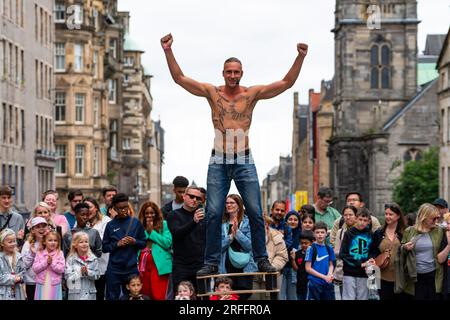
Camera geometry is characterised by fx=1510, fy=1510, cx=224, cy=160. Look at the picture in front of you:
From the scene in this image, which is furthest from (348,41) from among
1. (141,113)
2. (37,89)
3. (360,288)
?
(360,288)

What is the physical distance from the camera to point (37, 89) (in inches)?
2443

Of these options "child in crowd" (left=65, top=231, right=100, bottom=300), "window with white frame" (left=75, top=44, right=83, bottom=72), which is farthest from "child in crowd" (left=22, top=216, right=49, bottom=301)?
"window with white frame" (left=75, top=44, right=83, bottom=72)

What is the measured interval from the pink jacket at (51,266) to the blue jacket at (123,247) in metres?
0.64

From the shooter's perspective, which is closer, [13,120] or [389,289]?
[389,289]

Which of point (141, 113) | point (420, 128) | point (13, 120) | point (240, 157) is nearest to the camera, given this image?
point (240, 157)

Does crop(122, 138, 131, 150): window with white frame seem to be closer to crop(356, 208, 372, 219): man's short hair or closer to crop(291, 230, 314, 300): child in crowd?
crop(291, 230, 314, 300): child in crowd

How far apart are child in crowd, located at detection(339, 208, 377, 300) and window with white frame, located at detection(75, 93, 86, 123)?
56823 millimetres

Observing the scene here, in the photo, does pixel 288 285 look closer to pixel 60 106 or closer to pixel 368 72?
pixel 60 106

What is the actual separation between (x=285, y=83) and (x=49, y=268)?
4.57 m

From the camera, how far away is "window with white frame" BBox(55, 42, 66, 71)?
7488 centimetres

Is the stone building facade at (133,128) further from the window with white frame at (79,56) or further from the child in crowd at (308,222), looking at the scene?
the child in crowd at (308,222)

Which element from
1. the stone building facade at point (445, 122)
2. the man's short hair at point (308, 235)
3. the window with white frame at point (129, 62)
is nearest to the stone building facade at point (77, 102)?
the stone building facade at point (445, 122)
